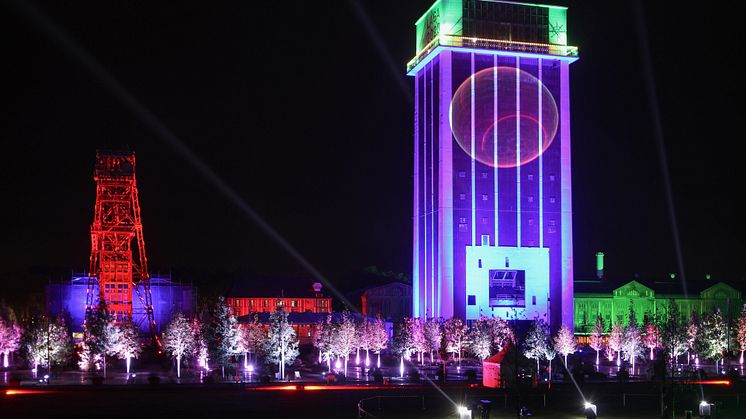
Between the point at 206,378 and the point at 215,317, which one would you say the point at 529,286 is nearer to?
the point at 215,317

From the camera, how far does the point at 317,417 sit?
47.5 m

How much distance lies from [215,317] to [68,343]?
12989 mm

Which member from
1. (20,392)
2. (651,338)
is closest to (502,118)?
(651,338)

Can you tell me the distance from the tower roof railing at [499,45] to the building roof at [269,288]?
45125mm

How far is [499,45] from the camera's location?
118 meters

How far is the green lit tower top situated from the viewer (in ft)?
384

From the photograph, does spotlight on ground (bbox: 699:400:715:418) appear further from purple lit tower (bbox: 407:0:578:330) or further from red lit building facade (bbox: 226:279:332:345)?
red lit building facade (bbox: 226:279:332:345)

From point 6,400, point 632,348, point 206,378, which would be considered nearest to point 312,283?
point 632,348

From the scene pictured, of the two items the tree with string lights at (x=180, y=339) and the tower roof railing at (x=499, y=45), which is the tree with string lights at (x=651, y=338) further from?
the tree with string lights at (x=180, y=339)

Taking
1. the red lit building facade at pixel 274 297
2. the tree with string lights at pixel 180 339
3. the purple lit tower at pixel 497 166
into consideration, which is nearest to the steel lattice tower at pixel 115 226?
the tree with string lights at pixel 180 339

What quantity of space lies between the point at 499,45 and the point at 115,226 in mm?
50845

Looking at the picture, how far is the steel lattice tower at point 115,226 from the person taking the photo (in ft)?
306

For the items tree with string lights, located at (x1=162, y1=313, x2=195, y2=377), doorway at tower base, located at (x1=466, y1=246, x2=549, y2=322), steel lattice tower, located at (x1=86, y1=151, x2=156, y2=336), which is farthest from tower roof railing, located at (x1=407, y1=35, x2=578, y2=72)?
tree with string lights, located at (x1=162, y1=313, x2=195, y2=377)

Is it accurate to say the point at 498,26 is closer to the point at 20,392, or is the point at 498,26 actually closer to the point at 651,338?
the point at 651,338
